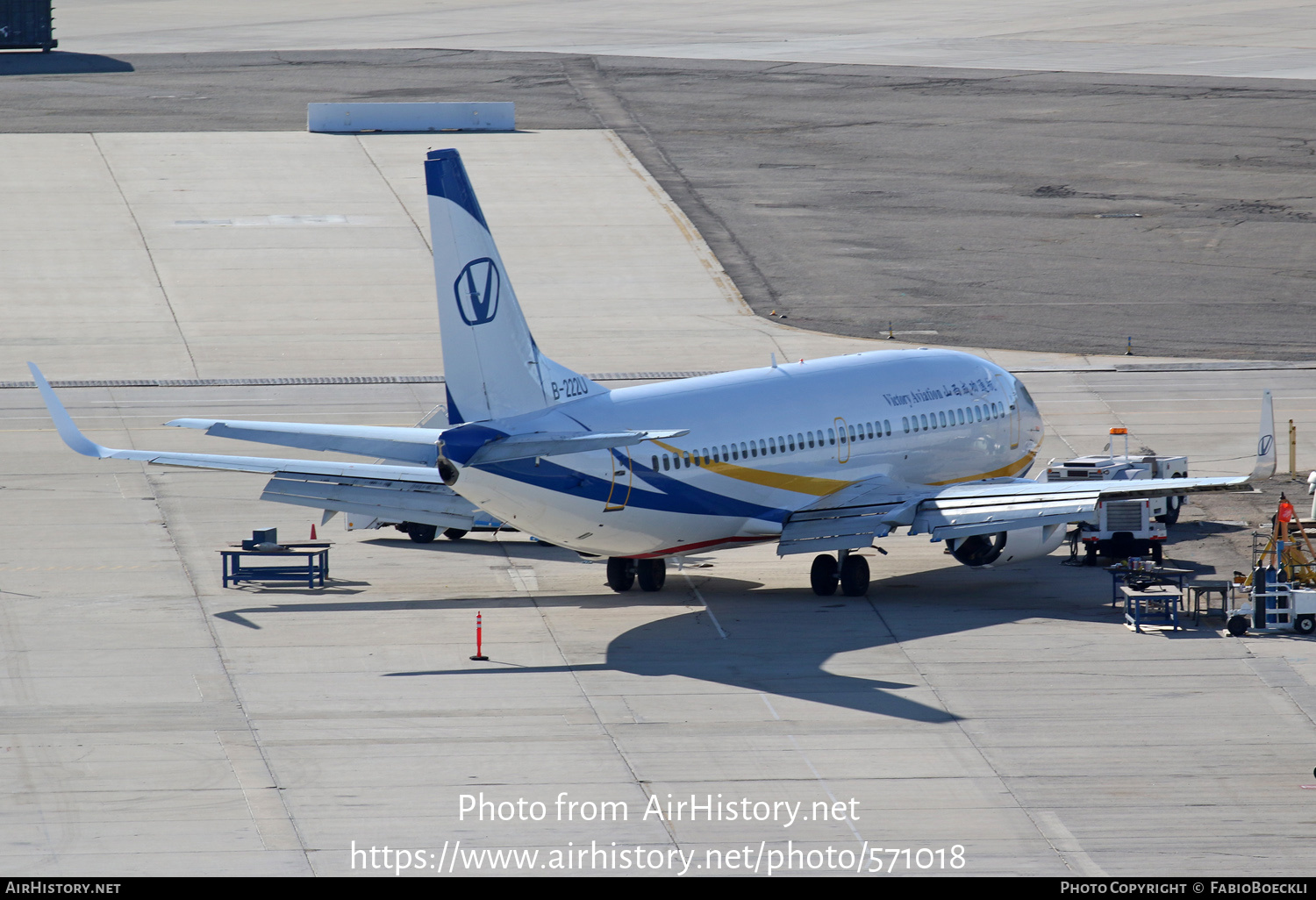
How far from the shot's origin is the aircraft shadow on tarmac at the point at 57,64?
374 feet

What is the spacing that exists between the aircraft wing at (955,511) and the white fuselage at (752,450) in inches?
41.7

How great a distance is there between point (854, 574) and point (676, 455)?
516 centimetres

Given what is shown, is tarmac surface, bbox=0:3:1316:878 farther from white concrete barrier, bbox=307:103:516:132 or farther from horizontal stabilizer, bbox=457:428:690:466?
horizontal stabilizer, bbox=457:428:690:466

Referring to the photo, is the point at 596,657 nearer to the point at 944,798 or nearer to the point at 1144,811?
the point at 944,798

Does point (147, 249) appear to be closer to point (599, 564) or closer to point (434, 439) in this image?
point (599, 564)

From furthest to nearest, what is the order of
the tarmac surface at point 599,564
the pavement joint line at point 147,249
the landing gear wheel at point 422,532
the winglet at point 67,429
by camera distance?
the pavement joint line at point 147,249 → the landing gear wheel at point 422,532 → the winglet at point 67,429 → the tarmac surface at point 599,564

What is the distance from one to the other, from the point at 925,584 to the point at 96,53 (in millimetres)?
93310

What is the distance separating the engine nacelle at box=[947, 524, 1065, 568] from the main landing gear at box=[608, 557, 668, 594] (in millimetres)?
6950

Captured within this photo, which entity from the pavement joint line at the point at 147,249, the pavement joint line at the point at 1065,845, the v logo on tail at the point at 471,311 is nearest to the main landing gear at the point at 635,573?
the v logo on tail at the point at 471,311

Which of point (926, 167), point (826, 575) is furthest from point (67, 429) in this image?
point (926, 167)

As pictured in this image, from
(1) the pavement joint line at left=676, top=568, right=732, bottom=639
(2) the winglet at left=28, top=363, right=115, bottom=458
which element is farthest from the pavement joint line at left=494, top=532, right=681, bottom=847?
(2) the winglet at left=28, top=363, right=115, bottom=458

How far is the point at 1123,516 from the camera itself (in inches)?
1780

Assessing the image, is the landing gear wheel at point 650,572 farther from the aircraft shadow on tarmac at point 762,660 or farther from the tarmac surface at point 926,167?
the tarmac surface at point 926,167

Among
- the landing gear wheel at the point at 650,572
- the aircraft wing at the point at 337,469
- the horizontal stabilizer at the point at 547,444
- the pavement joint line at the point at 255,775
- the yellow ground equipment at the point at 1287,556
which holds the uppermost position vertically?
the horizontal stabilizer at the point at 547,444
